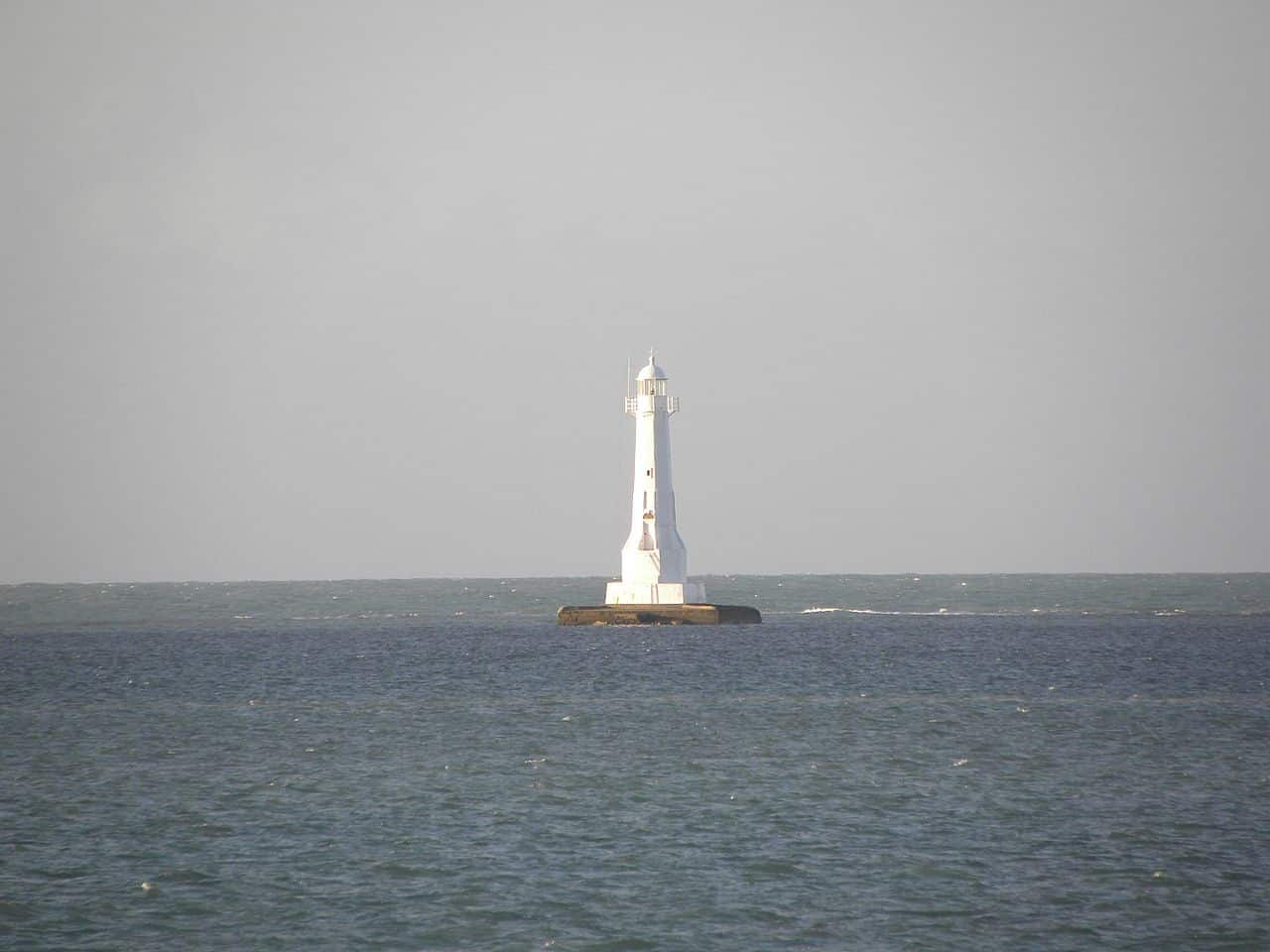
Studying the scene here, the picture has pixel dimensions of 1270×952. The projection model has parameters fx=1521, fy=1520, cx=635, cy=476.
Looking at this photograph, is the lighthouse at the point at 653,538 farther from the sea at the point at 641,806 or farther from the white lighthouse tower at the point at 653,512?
the sea at the point at 641,806

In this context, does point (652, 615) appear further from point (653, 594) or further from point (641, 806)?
point (641, 806)

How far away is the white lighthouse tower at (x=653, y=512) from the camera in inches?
3334

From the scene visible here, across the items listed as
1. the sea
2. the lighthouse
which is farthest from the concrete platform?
the sea

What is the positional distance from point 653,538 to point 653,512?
1.59m

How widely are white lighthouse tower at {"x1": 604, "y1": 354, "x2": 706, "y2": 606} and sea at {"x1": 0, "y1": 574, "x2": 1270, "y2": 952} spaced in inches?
513

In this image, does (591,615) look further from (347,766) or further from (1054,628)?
(347,766)

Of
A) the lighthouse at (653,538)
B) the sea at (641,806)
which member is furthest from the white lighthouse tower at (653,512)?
the sea at (641,806)

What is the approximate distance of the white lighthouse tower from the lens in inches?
3334

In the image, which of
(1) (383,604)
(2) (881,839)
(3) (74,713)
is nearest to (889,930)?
(2) (881,839)

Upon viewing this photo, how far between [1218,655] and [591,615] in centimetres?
3610

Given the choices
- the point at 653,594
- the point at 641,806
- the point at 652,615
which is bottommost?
the point at 641,806

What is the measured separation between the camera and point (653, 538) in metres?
84.8

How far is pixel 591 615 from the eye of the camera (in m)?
93.4

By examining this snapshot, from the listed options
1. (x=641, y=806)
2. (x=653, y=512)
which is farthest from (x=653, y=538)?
(x=641, y=806)
